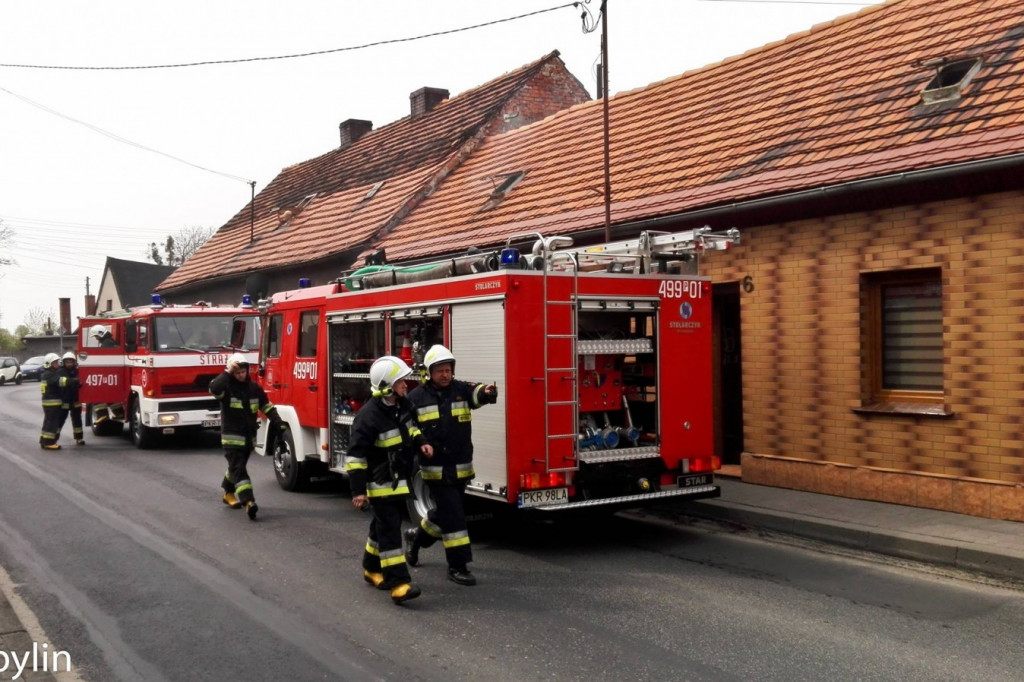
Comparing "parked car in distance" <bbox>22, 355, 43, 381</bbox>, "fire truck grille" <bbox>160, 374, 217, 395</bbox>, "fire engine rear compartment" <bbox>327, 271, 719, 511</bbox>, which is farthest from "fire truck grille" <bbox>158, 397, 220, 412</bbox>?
"parked car in distance" <bbox>22, 355, 43, 381</bbox>

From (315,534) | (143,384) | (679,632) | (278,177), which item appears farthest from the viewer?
(278,177)

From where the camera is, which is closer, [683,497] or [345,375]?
[683,497]

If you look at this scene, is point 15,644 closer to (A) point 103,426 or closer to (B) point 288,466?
(B) point 288,466

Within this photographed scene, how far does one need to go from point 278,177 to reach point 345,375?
2352 cm

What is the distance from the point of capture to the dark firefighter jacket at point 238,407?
1019cm

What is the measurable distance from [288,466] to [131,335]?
7142 mm

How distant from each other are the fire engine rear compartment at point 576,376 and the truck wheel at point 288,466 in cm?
267

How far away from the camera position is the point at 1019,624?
5.94 metres

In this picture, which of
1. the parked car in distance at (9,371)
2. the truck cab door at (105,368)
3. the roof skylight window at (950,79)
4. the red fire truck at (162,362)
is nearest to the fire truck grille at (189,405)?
the red fire truck at (162,362)

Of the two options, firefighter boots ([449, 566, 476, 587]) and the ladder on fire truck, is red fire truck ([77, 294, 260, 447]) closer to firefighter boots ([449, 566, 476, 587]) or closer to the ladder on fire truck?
the ladder on fire truck

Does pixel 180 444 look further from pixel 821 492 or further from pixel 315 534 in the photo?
pixel 821 492

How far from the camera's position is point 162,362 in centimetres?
1592

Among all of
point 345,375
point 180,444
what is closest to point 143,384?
point 180,444

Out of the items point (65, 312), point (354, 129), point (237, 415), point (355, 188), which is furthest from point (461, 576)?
point (65, 312)
